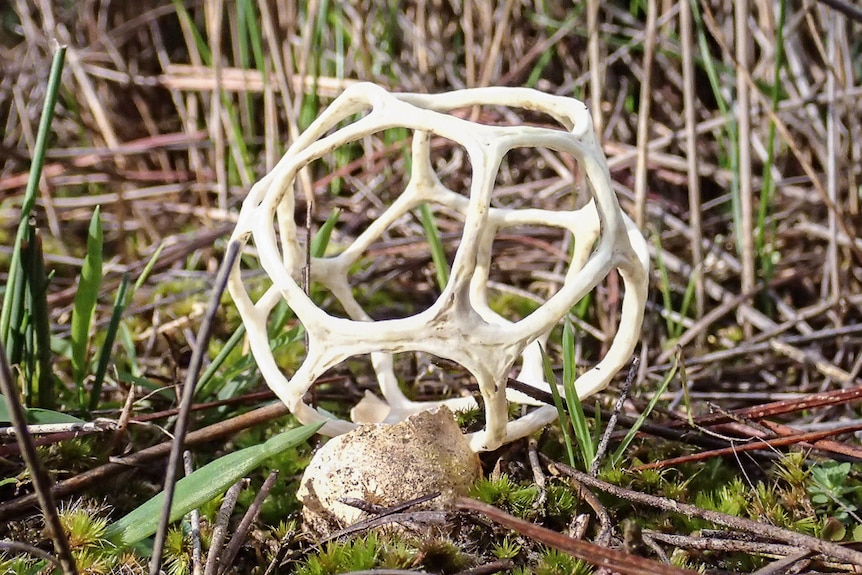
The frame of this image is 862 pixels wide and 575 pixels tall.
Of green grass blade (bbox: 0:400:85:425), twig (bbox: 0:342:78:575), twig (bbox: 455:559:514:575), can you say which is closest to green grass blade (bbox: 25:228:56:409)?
green grass blade (bbox: 0:400:85:425)

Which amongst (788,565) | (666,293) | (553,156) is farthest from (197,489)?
(553,156)

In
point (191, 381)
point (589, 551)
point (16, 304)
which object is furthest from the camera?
point (16, 304)

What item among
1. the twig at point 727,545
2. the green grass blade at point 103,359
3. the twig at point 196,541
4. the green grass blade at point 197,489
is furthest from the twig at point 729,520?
the green grass blade at point 103,359

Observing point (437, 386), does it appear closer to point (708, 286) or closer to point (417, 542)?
point (417, 542)

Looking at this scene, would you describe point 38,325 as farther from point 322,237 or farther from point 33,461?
point 33,461

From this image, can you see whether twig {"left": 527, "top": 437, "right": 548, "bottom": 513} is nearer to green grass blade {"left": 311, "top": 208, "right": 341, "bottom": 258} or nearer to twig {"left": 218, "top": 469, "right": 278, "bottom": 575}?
twig {"left": 218, "top": 469, "right": 278, "bottom": 575}

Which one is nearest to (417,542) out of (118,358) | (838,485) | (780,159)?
(838,485)
